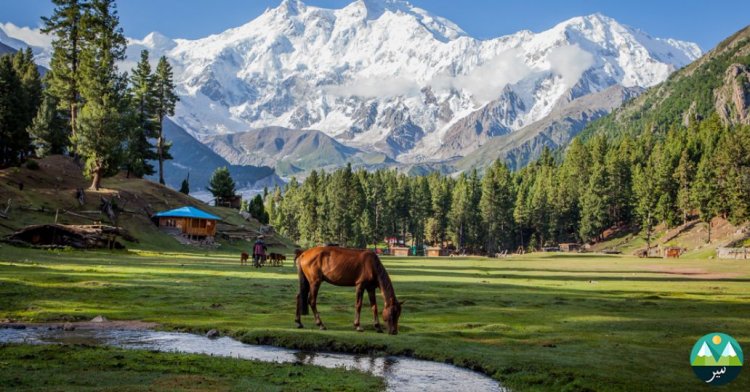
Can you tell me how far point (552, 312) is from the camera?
28734 mm

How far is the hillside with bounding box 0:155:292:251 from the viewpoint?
247 ft

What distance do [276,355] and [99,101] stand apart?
88121 mm

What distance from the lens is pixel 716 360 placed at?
14625mm

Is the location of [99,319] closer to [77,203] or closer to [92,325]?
[92,325]

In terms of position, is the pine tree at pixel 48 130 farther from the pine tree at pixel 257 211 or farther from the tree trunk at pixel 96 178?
the pine tree at pixel 257 211

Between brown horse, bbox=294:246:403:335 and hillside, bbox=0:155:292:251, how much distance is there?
5192 centimetres

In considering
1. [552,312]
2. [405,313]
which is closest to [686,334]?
[552,312]

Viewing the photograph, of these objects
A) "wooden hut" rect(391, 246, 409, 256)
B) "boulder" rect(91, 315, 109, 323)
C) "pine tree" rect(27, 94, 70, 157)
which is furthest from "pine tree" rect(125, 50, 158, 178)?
"boulder" rect(91, 315, 109, 323)

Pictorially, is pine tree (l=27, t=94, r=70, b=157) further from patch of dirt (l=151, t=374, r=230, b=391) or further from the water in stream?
patch of dirt (l=151, t=374, r=230, b=391)

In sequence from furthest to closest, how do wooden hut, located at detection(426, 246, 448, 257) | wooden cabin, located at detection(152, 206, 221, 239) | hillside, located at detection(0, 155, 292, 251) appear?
wooden hut, located at detection(426, 246, 448, 257), wooden cabin, located at detection(152, 206, 221, 239), hillside, located at detection(0, 155, 292, 251)

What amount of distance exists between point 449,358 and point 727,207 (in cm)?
13795

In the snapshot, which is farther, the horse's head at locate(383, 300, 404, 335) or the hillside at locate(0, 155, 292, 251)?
the hillside at locate(0, 155, 292, 251)

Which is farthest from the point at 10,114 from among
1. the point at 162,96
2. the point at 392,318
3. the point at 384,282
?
the point at 392,318

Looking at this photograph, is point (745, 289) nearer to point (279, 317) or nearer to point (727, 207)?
point (279, 317)
